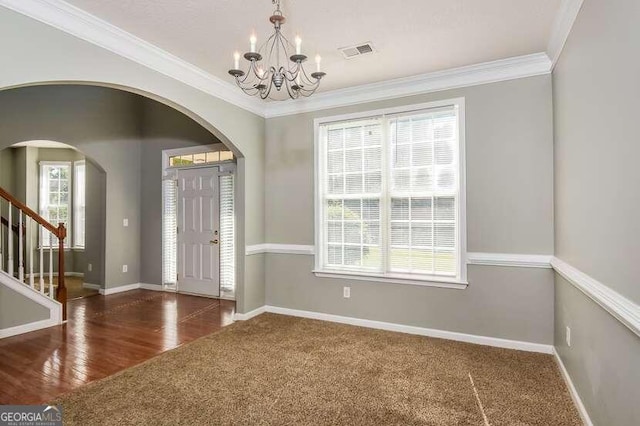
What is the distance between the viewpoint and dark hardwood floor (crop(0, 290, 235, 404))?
2637 millimetres

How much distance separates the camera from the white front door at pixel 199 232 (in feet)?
17.4

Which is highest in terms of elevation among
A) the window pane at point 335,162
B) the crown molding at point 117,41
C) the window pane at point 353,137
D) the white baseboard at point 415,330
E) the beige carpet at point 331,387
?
the crown molding at point 117,41

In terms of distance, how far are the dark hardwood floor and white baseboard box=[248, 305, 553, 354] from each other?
0.66 metres

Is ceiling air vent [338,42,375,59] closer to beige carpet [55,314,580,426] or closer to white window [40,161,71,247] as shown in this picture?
beige carpet [55,314,580,426]

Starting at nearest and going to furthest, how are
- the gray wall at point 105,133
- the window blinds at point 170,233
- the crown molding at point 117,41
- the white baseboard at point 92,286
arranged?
the crown molding at point 117,41
the gray wall at point 105,133
the window blinds at point 170,233
the white baseboard at point 92,286

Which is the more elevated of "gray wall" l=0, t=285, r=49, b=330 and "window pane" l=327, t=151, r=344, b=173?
"window pane" l=327, t=151, r=344, b=173

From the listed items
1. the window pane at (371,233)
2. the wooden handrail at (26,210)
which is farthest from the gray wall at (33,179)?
the window pane at (371,233)

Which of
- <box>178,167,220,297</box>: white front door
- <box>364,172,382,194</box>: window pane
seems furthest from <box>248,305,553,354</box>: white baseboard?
<box>364,172,382,194</box>: window pane

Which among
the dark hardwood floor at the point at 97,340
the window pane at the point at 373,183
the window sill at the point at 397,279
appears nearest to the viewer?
the dark hardwood floor at the point at 97,340

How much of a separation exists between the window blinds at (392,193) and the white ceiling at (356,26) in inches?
29.3

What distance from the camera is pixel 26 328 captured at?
147 inches

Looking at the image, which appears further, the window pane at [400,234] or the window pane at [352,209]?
the window pane at [352,209]

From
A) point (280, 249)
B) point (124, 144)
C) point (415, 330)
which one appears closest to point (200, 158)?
point (124, 144)

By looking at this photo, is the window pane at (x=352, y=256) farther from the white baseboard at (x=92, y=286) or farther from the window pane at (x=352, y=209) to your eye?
the white baseboard at (x=92, y=286)
